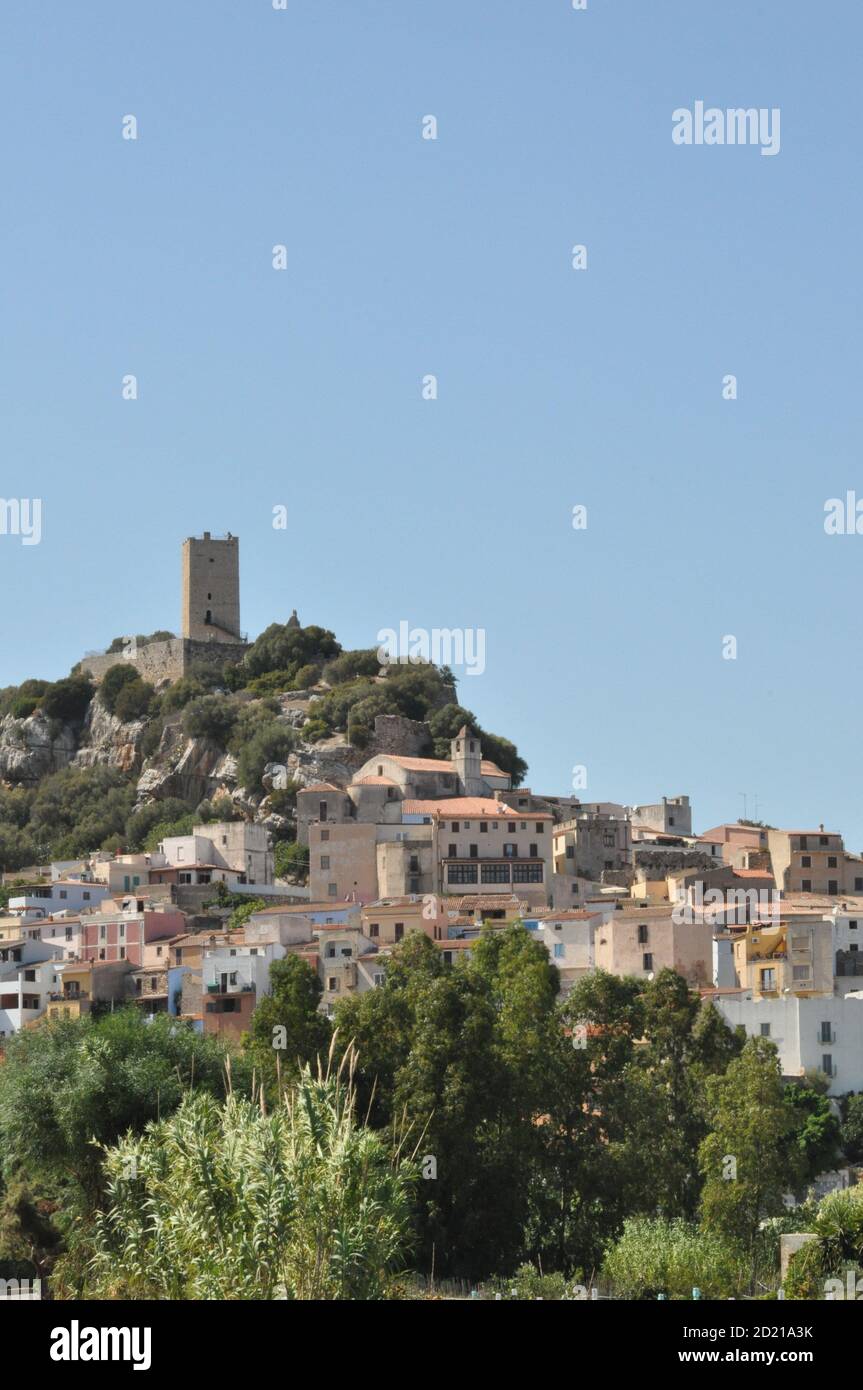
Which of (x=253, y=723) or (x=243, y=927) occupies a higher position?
(x=253, y=723)

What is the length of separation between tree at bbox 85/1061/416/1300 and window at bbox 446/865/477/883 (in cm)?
4089

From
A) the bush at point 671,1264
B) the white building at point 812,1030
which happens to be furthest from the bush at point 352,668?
the bush at point 671,1264

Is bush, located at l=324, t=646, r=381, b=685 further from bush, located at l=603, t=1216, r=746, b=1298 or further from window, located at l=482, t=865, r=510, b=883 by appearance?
bush, located at l=603, t=1216, r=746, b=1298

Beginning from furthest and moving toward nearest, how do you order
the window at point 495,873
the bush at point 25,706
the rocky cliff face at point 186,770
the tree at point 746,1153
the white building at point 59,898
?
the bush at point 25,706 < the rocky cliff face at point 186,770 < the white building at point 59,898 < the window at point 495,873 < the tree at point 746,1153

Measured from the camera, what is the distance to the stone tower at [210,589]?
334ft

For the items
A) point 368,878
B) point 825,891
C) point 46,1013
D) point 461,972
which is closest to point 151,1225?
point 461,972

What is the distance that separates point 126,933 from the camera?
223 ft

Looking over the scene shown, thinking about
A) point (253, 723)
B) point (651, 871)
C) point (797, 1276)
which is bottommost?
point (797, 1276)

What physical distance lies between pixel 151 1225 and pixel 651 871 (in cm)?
4872

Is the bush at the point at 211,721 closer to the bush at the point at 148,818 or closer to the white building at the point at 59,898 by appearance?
the bush at the point at 148,818

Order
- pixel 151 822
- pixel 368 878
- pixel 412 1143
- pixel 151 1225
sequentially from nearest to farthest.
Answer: pixel 151 1225
pixel 412 1143
pixel 368 878
pixel 151 822

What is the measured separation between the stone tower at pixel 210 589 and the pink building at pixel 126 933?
33.6 meters
